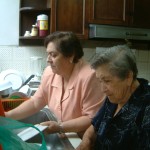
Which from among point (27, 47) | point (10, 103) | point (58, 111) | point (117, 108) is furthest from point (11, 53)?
point (117, 108)

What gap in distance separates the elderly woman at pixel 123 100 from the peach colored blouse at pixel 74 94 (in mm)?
230

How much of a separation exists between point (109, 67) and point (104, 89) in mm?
103

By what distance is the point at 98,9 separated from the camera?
2.67 metres

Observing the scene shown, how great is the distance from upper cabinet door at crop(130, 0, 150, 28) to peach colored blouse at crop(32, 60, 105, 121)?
1.41 meters

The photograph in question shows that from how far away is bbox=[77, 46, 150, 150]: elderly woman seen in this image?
1.03 m

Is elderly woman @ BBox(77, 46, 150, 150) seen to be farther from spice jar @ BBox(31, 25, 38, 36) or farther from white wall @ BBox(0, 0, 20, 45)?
white wall @ BBox(0, 0, 20, 45)

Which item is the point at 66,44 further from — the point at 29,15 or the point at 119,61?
the point at 29,15

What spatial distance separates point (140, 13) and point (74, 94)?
1.62 metres

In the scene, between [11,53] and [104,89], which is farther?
[11,53]

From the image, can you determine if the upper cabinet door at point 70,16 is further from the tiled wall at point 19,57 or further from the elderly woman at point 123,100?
the elderly woman at point 123,100

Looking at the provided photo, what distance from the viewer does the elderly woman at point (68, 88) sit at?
1.39m

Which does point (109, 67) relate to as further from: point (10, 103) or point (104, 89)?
point (10, 103)

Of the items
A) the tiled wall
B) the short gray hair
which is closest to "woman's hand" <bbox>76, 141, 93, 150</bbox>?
the short gray hair

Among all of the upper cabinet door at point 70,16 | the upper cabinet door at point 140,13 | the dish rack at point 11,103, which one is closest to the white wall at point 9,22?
the upper cabinet door at point 70,16
